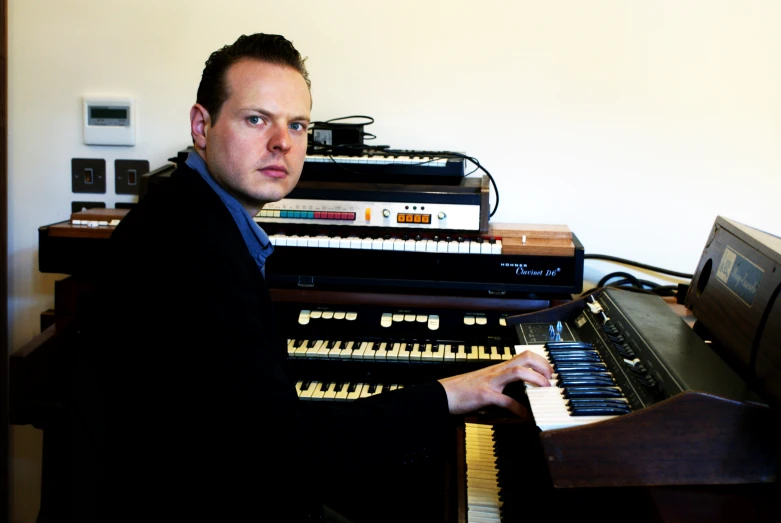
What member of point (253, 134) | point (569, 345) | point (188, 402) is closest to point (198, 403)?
point (188, 402)

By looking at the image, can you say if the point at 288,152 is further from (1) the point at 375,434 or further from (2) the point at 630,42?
(2) the point at 630,42

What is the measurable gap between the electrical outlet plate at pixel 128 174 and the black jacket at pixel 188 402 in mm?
1435

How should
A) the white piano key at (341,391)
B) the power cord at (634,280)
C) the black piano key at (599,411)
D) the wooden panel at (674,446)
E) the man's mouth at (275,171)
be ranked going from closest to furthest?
the wooden panel at (674,446) < the black piano key at (599,411) < the man's mouth at (275,171) < the white piano key at (341,391) < the power cord at (634,280)

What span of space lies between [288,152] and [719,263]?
2.91 feet

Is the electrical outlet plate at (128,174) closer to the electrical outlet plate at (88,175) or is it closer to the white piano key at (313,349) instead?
the electrical outlet plate at (88,175)

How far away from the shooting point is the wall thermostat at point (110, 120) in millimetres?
2500

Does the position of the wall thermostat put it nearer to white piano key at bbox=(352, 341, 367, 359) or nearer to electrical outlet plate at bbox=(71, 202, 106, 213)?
electrical outlet plate at bbox=(71, 202, 106, 213)

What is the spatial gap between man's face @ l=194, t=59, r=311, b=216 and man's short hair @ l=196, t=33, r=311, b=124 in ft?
0.04

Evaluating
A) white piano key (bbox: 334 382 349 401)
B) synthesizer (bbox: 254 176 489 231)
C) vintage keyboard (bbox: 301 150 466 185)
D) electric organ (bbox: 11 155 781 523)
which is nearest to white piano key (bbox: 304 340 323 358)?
electric organ (bbox: 11 155 781 523)

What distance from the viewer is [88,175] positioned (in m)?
2.57

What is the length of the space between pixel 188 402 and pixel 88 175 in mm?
1707

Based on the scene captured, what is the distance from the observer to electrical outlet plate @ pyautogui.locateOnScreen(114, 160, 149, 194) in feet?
8.39

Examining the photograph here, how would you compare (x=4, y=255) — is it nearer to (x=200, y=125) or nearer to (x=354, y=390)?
(x=354, y=390)

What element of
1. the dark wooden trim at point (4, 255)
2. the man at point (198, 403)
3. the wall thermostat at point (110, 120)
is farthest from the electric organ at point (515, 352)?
the dark wooden trim at point (4, 255)
